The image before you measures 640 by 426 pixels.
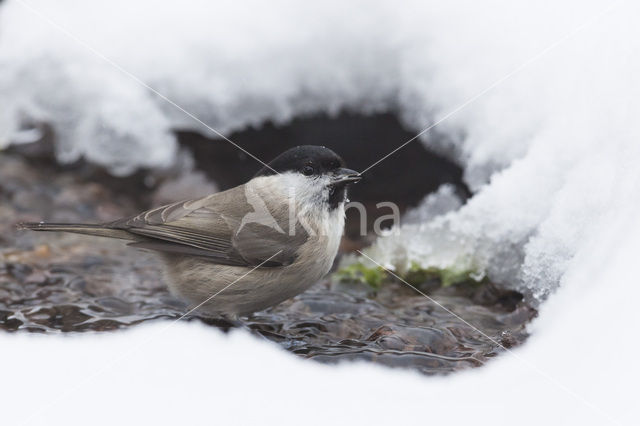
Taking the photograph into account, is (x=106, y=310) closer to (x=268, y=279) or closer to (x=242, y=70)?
(x=268, y=279)

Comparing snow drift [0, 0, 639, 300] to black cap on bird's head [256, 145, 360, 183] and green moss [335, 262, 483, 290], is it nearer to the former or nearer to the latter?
green moss [335, 262, 483, 290]

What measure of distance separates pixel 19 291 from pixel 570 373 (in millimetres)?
2974

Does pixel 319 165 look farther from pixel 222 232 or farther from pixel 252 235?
pixel 222 232

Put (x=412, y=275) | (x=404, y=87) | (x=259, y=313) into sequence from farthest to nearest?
(x=404, y=87) < (x=412, y=275) < (x=259, y=313)

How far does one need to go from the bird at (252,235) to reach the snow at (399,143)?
666 millimetres

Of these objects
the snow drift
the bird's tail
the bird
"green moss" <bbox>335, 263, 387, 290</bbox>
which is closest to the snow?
the snow drift

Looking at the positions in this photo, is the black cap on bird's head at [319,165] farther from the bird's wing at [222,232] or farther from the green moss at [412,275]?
the green moss at [412,275]

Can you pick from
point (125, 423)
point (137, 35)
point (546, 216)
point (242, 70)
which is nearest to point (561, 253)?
point (546, 216)

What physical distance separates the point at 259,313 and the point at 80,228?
1156mm

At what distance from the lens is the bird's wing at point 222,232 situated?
382cm

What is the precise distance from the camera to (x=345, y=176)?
12.8 ft

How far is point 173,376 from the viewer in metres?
2.82

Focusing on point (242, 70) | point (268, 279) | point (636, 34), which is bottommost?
point (268, 279)

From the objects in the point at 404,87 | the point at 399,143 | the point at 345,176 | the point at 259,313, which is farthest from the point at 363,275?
the point at 404,87
